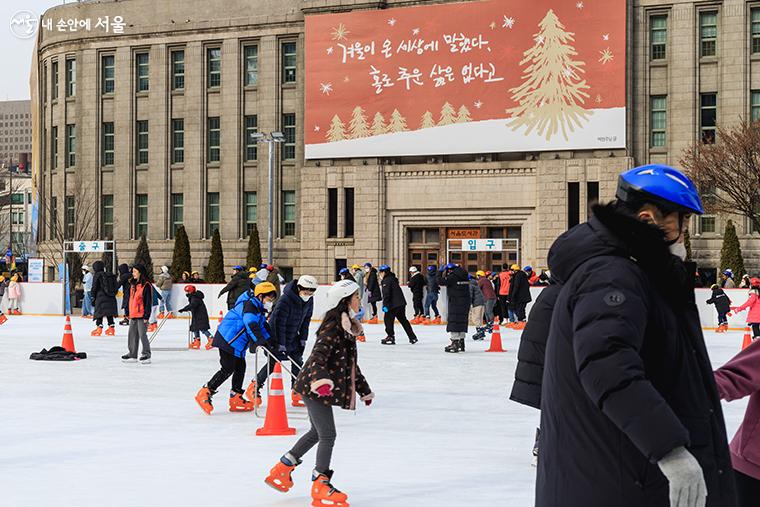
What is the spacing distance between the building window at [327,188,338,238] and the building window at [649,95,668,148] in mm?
12850

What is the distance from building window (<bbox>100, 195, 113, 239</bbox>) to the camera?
5091cm

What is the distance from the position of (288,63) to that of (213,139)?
16.0 feet

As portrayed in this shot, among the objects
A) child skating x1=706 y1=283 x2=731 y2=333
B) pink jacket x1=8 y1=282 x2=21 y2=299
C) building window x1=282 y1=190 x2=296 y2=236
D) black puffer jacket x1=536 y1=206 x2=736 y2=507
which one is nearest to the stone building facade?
building window x1=282 y1=190 x2=296 y2=236

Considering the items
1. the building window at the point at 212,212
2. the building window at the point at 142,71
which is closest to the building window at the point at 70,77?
the building window at the point at 142,71

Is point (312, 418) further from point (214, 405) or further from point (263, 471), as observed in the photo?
point (214, 405)

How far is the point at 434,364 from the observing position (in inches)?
697

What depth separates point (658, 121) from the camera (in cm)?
4166

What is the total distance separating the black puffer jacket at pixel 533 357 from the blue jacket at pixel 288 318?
4.79 metres

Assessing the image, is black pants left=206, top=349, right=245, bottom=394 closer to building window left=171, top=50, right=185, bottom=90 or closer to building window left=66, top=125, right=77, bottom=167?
building window left=171, top=50, right=185, bottom=90

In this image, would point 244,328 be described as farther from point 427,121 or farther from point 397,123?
point 397,123

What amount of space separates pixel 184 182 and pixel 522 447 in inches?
1627

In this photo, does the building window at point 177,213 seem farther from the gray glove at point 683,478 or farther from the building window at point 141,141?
the gray glove at point 683,478

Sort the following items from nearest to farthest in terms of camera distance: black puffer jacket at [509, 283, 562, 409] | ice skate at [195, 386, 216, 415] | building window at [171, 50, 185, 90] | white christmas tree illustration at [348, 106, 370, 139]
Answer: black puffer jacket at [509, 283, 562, 409] < ice skate at [195, 386, 216, 415] < white christmas tree illustration at [348, 106, 370, 139] < building window at [171, 50, 185, 90]

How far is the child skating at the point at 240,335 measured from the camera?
10.9 meters
